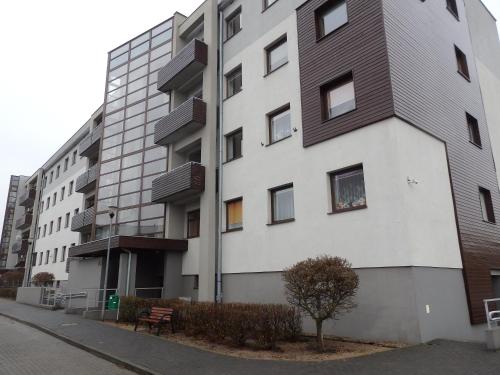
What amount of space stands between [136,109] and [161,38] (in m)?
4.64

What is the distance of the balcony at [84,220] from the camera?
85.4 ft

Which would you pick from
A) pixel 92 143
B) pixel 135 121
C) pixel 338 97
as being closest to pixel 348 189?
pixel 338 97

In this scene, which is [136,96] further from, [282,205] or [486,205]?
[486,205]

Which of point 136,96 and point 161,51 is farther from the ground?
point 161,51

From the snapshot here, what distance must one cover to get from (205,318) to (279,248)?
3.96 metres

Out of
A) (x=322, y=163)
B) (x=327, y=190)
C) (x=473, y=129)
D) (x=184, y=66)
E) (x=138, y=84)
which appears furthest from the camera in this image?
(x=138, y=84)

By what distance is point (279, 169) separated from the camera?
594 inches

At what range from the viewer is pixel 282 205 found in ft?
49.3

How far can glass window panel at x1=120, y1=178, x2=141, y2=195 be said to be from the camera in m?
22.9

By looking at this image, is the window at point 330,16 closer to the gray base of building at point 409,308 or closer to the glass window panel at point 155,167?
the gray base of building at point 409,308

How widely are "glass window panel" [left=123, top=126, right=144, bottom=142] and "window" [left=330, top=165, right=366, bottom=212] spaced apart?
14.7 metres

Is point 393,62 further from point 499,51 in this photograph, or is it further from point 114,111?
point 114,111

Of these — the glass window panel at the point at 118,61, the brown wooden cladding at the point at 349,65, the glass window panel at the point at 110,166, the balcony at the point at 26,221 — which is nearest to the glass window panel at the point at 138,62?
the glass window panel at the point at 118,61

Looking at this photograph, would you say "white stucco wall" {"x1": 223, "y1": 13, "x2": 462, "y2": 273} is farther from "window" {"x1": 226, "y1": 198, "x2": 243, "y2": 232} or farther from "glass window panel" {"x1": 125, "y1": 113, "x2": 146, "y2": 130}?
"glass window panel" {"x1": 125, "y1": 113, "x2": 146, "y2": 130}
